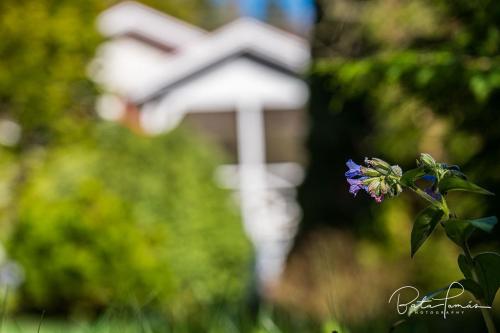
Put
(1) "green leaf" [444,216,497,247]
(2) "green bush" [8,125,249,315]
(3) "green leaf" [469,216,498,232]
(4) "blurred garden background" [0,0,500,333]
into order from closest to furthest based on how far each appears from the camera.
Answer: (3) "green leaf" [469,216,498,232]
(1) "green leaf" [444,216,497,247]
(4) "blurred garden background" [0,0,500,333]
(2) "green bush" [8,125,249,315]

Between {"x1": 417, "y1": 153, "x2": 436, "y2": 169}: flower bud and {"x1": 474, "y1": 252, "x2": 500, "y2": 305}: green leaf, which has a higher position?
{"x1": 417, "y1": 153, "x2": 436, "y2": 169}: flower bud

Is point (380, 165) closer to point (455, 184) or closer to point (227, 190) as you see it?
point (455, 184)

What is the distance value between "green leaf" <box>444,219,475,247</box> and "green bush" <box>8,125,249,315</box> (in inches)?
284

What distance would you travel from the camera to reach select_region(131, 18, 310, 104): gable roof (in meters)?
21.2

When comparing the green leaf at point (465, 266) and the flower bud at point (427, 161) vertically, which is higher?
the flower bud at point (427, 161)

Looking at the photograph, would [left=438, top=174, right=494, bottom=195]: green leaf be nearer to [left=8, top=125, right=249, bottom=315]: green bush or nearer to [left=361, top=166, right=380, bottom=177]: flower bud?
[left=361, top=166, right=380, bottom=177]: flower bud

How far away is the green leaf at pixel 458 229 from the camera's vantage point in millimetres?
1625

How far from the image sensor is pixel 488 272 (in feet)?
5.69

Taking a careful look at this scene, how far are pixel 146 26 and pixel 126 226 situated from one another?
15.1m

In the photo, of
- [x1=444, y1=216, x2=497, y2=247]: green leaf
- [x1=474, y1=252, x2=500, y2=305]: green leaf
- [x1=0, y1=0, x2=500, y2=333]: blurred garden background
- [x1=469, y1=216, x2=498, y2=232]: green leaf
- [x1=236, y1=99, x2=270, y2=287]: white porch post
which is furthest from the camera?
[x1=236, y1=99, x2=270, y2=287]: white porch post

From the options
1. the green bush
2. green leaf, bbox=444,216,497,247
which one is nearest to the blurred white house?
the green bush

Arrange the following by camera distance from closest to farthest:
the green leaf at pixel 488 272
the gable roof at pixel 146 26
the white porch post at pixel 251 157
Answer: the green leaf at pixel 488 272
the white porch post at pixel 251 157
the gable roof at pixel 146 26

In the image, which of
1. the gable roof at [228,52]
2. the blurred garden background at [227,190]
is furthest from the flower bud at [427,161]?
the gable roof at [228,52]

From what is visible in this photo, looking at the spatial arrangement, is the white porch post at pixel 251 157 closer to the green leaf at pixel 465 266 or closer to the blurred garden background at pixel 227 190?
the blurred garden background at pixel 227 190
